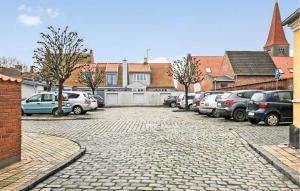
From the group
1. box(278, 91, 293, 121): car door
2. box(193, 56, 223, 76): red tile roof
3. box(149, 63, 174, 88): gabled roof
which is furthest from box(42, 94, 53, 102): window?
box(193, 56, 223, 76): red tile roof

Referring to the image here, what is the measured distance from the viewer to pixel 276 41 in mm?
85812

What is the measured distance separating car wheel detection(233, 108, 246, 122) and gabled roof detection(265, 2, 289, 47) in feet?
221

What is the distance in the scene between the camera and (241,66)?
6481 cm

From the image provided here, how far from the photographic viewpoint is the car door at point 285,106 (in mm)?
18156

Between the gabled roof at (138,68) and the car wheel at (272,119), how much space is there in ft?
Answer: 179

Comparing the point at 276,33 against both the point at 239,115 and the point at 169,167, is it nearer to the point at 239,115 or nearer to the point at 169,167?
the point at 239,115

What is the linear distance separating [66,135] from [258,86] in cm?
1795

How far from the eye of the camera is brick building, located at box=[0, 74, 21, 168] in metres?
8.24

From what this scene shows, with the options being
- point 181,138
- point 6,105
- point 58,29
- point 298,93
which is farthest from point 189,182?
point 58,29

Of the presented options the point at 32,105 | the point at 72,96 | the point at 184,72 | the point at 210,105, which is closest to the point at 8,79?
the point at 210,105

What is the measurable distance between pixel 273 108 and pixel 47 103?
1471 cm

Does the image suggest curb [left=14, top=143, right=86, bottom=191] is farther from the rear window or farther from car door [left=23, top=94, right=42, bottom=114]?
the rear window

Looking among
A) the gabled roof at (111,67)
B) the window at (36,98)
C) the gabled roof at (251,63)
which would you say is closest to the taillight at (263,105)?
the window at (36,98)

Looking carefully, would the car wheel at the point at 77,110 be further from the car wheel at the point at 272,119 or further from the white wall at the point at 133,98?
the white wall at the point at 133,98
